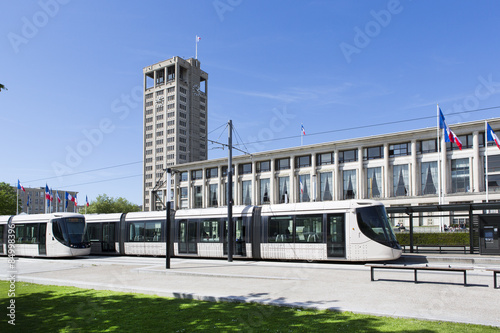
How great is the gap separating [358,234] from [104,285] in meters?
11.1

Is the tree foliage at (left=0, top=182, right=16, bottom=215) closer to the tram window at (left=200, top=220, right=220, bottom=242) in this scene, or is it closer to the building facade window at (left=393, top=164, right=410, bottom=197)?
the tram window at (left=200, top=220, right=220, bottom=242)

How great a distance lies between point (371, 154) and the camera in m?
66.1

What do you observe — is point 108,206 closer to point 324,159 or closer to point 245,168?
point 245,168

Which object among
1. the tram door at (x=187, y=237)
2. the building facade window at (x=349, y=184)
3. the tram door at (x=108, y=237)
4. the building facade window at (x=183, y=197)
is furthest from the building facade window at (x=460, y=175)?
the building facade window at (x=183, y=197)

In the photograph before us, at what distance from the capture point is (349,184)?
67875 mm

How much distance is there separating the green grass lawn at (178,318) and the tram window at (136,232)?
1516 cm

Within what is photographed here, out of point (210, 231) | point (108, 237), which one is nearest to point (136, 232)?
point (108, 237)

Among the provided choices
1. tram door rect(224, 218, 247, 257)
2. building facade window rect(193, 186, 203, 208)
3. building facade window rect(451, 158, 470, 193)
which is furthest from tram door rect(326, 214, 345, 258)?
building facade window rect(193, 186, 203, 208)

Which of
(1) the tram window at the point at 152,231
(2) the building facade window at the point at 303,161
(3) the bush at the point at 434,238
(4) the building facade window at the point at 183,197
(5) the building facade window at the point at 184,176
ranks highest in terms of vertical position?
(2) the building facade window at the point at 303,161

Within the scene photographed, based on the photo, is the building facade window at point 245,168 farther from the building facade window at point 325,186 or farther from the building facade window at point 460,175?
the building facade window at point 460,175

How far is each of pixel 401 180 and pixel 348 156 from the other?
9.53 metres

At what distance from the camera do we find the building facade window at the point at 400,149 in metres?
62.8

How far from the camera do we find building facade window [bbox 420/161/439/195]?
197ft

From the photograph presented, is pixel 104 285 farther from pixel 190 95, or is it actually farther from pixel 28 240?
pixel 190 95
